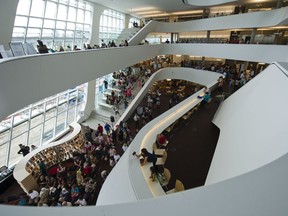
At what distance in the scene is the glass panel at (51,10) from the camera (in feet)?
42.9

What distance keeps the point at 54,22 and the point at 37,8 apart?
1580mm

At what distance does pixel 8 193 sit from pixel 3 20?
27.7 ft

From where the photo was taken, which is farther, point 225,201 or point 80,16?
point 80,16

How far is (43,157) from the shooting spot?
1051 centimetres

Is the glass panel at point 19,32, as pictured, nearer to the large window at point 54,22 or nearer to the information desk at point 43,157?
the large window at point 54,22

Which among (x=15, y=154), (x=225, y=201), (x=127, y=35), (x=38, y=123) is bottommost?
(x=15, y=154)

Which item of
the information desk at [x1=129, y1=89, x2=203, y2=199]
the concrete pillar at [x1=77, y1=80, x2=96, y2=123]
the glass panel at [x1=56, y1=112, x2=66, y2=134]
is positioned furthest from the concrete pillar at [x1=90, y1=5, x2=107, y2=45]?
the information desk at [x1=129, y1=89, x2=203, y2=199]

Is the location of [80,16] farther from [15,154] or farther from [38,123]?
[15,154]

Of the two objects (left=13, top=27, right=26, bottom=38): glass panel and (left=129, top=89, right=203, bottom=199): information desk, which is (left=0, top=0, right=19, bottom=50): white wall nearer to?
(left=13, top=27, right=26, bottom=38): glass panel

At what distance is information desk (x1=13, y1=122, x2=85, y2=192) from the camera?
28.9 ft

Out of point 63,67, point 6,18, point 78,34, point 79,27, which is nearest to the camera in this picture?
point 63,67

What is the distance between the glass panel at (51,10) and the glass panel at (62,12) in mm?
435

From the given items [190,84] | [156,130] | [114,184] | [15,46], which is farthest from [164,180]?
[190,84]

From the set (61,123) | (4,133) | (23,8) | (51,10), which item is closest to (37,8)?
(23,8)
